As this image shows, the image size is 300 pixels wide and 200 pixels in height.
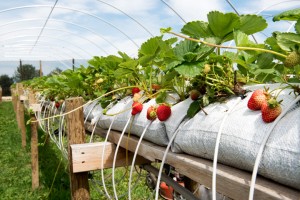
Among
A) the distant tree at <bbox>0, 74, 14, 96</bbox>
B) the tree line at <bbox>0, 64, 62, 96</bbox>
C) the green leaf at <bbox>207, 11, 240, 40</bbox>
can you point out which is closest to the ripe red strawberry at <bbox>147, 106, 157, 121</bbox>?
the green leaf at <bbox>207, 11, 240, 40</bbox>

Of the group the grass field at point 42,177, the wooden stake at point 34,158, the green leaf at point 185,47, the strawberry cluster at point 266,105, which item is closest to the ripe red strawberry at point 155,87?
the green leaf at point 185,47

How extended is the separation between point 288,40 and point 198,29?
31cm

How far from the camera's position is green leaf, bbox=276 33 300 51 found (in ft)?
2.73

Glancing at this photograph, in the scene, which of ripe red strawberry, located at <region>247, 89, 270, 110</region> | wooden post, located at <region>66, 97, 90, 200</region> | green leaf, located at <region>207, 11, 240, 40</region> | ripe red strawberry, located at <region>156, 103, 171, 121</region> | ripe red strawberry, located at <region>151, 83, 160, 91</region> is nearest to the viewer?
ripe red strawberry, located at <region>247, 89, 270, 110</region>

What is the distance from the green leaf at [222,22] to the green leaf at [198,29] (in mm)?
24

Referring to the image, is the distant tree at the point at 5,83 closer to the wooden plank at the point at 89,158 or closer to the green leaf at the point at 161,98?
the wooden plank at the point at 89,158

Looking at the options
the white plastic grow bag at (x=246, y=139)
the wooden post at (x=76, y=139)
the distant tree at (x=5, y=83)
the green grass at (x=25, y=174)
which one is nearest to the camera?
the white plastic grow bag at (x=246, y=139)

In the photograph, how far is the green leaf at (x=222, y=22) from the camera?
101 cm

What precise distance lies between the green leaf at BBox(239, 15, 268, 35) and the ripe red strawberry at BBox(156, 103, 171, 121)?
Answer: 37cm

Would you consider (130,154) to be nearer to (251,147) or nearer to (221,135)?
(221,135)

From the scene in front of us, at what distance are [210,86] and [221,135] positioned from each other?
260mm

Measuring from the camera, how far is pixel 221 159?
959mm

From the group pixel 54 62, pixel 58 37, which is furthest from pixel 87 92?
pixel 54 62

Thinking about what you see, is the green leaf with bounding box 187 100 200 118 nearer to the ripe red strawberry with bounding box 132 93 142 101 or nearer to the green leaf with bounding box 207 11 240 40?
the green leaf with bounding box 207 11 240 40
